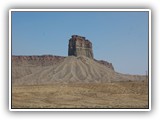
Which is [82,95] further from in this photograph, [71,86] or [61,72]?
[61,72]

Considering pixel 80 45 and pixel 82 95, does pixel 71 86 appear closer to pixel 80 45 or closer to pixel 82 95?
pixel 82 95

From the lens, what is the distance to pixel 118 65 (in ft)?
100

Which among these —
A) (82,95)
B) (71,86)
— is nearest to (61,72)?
(71,86)

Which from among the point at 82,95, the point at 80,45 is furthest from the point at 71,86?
the point at 80,45

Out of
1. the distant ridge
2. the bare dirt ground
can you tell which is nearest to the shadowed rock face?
the distant ridge

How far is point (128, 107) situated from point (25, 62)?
113 centimetres

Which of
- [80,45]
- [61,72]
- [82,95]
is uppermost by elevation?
[80,45]

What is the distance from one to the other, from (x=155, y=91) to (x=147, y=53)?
→ 39 centimetres

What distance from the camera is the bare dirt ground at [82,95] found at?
30.6m

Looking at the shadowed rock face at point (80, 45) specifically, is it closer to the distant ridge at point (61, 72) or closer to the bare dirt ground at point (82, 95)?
the distant ridge at point (61, 72)

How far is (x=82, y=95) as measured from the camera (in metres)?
30.6

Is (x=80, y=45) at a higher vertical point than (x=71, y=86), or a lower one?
higher

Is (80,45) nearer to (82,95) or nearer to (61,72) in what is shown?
(61,72)

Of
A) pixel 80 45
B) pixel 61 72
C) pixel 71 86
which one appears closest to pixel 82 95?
pixel 71 86
